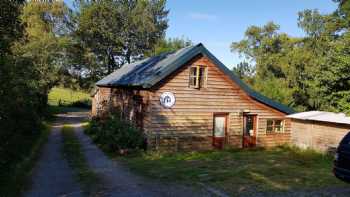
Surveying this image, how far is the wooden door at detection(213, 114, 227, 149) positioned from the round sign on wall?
11.1 ft

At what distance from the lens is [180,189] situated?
10680 mm

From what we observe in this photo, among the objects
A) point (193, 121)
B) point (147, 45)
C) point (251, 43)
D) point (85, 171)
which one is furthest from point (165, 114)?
point (147, 45)

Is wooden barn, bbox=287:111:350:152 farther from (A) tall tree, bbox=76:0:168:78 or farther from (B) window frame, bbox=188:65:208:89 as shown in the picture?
(A) tall tree, bbox=76:0:168:78

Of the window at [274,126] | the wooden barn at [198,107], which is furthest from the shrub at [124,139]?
the window at [274,126]

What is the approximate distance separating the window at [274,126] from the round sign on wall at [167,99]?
777 cm

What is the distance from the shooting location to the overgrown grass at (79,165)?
1126 centimetres

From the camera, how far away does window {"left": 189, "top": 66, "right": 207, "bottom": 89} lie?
65.6ft

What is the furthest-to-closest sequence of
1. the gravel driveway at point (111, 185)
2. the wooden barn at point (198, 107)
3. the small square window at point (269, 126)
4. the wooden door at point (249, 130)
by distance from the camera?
1. the small square window at point (269, 126)
2. the wooden door at point (249, 130)
3. the wooden barn at point (198, 107)
4. the gravel driveway at point (111, 185)

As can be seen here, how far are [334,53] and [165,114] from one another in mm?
11395

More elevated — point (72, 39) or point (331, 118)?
point (72, 39)

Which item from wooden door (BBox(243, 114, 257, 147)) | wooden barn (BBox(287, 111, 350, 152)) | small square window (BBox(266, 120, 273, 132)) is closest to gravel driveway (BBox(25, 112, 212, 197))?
wooden door (BBox(243, 114, 257, 147))

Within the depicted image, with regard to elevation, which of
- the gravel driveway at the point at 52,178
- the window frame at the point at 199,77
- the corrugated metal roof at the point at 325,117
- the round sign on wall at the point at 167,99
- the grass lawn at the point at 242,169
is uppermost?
the window frame at the point at 199,77

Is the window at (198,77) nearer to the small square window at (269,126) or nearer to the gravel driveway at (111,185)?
the small square window at (269,126)

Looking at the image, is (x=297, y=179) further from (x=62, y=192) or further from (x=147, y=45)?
(x=147, y=45)
